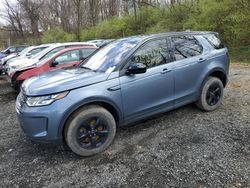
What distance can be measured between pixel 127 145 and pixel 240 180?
163 cm

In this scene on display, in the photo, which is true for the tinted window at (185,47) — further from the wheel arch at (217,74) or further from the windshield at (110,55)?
the windshield at (110,55)

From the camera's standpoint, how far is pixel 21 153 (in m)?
3.81

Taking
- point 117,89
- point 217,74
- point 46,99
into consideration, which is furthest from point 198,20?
point 46,99

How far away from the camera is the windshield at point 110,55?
387 centimetres

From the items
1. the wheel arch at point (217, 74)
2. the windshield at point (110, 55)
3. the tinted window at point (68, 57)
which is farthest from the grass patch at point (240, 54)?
the windshield at point (110, 55)

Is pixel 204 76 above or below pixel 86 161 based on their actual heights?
above

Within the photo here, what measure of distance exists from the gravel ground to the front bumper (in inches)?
16.6

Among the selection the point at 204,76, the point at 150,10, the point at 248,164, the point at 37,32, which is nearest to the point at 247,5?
the point at 204,76

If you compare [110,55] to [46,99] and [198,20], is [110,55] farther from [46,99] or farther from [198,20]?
[198,20]

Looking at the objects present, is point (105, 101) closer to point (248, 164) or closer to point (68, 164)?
point (68, 164)

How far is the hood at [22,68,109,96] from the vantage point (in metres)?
3.32

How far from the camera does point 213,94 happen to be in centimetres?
492

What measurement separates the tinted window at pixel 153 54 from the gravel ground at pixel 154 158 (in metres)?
1.17

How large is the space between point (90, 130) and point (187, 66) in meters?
2.07
